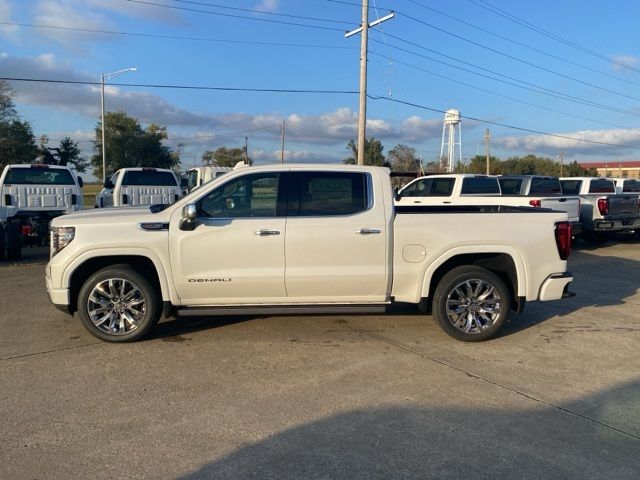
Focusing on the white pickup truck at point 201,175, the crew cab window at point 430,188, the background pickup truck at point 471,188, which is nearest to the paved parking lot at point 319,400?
the background pickup truck at point 471,188

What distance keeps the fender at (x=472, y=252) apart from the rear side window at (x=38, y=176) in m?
10.5

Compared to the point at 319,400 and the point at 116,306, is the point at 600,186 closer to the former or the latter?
the point at 319,400

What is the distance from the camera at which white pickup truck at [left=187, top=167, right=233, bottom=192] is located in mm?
18005

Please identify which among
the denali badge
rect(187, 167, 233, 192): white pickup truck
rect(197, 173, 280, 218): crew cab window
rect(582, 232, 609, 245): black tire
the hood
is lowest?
rect(582, 232, 609, 245): black tire

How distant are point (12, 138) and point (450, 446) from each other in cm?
4704

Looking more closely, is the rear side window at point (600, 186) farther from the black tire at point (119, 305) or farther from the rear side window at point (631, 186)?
the black tire at point (119, 305)

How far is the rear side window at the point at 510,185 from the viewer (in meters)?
15.0

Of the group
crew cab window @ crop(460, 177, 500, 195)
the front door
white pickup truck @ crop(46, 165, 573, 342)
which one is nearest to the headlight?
white pickup truck @ crop(46, 165, 573, 342)

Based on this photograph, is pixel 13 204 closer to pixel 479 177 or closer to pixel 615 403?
pixel 479 177

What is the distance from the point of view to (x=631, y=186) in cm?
2114

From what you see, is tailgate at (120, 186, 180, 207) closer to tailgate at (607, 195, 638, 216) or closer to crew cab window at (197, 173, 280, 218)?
crew cab window at (197, 173, 280, 218)

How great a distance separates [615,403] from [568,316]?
301cm

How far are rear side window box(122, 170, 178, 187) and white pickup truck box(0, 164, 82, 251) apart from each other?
1997mm

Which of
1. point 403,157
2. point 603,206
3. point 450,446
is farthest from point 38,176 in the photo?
point 403,157
